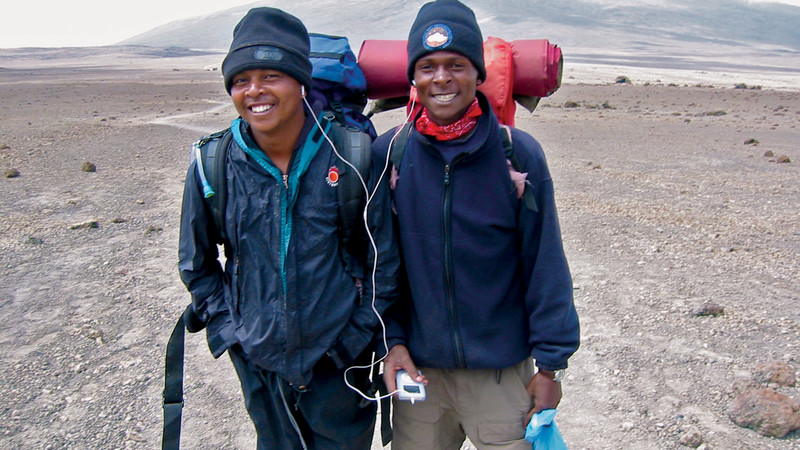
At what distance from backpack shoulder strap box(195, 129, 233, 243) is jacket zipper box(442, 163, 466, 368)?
2.35 feet

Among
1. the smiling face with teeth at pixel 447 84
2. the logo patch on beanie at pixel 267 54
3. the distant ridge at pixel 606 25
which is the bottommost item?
the distant ridge at pixel 606 25

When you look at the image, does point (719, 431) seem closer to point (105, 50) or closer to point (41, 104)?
point (41, 104)

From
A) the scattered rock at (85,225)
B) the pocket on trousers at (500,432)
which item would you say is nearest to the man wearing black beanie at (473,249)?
the pocket on trousers at (500,432)

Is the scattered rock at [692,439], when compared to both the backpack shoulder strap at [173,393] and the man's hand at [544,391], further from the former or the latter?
the backpack shoulder strap at [173,393]

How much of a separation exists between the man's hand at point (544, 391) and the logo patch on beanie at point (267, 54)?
52.4 inches

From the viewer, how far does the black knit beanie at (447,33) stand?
6.58ft

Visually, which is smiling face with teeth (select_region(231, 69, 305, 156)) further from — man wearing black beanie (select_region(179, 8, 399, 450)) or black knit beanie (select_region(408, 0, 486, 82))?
black knit beanie (select_region(408, 0, 486, 82))

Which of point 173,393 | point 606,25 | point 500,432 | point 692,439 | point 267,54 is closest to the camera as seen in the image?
point 267,54

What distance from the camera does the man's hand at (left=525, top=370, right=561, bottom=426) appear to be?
212cm

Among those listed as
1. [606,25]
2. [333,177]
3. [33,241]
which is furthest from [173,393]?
[606,25]

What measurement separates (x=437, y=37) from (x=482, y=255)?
2.33 feet

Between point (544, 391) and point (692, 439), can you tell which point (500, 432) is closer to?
point (544, 391)

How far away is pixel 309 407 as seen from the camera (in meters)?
2.20

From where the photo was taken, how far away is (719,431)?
11.1 ft
